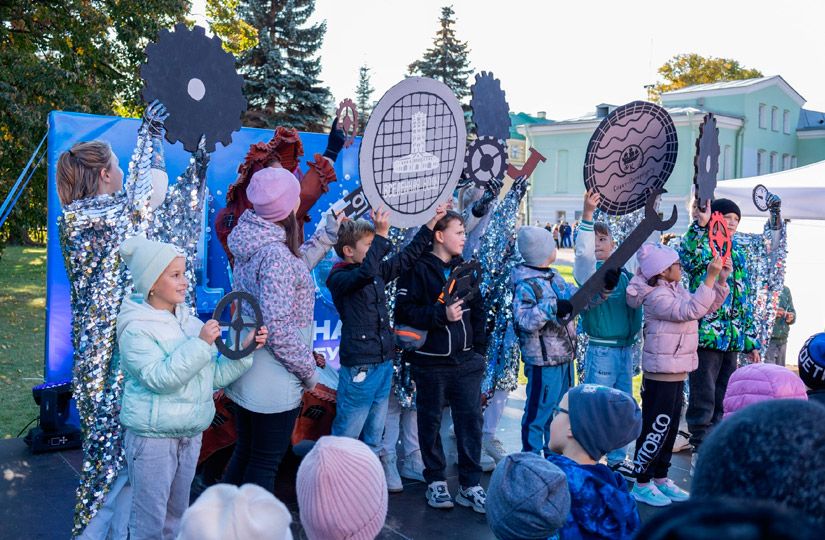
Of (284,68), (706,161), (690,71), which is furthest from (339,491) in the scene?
(690,71)

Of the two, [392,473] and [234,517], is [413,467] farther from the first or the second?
[234,517]

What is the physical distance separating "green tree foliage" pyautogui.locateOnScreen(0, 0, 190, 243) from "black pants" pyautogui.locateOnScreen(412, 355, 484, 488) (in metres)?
9.92

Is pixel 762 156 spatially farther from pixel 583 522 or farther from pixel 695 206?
pixel 583 522

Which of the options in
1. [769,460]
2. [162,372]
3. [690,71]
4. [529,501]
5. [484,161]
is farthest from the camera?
[690,71]

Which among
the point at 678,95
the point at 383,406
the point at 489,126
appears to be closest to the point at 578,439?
the point at 383,406

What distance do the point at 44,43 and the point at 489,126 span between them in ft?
41.2

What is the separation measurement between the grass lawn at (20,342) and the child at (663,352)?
5030 millimetres

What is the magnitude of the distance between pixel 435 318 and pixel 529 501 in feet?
7.89

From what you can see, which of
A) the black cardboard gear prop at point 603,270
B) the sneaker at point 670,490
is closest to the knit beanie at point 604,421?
the black cardboard gear prop at point 603,270

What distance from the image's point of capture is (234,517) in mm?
1725

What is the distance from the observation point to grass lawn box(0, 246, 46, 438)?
7.26 meters

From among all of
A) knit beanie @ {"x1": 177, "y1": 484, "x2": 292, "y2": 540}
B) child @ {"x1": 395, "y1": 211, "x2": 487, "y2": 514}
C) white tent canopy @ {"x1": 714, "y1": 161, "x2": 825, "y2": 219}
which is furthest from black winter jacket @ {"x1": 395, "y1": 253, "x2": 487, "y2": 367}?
white tent canopy @ {"x1": 714, "y1": 161, "x2": 825, "y2": 219}

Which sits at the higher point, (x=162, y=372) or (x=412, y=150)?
(x=412, y=150)

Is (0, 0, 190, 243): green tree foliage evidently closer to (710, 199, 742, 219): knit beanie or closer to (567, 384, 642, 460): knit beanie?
(710, 199, 742, 219): knit beanie
